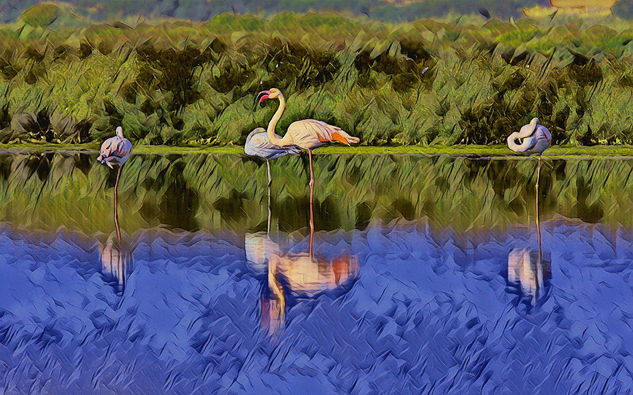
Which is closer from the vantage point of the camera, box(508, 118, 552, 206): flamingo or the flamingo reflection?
the flamingo reflection

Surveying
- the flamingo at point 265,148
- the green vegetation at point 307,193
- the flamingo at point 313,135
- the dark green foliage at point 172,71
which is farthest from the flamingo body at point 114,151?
the dark green foliage at point 172,71

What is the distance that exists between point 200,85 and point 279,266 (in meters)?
10.7

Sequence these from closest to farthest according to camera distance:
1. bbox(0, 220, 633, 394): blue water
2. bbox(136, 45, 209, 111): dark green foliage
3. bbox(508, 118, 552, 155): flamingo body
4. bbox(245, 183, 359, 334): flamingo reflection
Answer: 1. bbox(0, 220, 633, 394): blue water
2. bbox(245, 183, 359, 334): flamingo reflection
3. bbox(508, 118, 552, 155): flamingo body
4. bbox(136, 45, 209, 111): dark green foliage

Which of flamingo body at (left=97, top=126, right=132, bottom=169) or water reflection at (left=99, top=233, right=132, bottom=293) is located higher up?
water reflection at (left=99, top=233, right=132, bottom=293)

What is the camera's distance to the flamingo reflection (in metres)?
5.08

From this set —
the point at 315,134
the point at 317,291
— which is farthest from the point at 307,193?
the point at 317,291

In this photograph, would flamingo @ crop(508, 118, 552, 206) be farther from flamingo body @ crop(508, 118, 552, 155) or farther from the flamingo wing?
the flamingo wing

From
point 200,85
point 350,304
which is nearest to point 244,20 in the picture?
point 200,85

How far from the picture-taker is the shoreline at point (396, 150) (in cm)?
1459

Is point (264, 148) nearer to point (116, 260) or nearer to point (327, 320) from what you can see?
point (116, 260)

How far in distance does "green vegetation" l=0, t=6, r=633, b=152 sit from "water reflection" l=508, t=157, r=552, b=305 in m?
8.60

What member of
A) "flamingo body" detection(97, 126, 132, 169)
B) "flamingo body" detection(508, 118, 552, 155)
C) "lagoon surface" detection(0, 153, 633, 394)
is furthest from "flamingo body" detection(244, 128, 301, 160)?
"flamingo body" detection(508, 118, 552, 155)

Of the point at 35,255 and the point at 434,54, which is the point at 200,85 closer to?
the point at 434,54

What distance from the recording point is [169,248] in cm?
686
